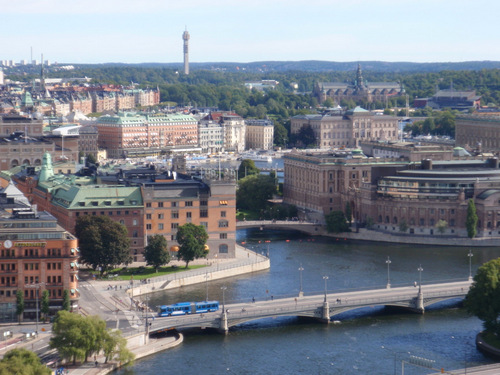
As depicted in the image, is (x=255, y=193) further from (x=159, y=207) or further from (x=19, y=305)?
(x=19, y=305)

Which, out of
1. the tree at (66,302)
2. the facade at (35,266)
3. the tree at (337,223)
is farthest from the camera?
the tree at (337,223)

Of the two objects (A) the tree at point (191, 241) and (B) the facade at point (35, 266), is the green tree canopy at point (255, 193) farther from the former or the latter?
(B) the facade at point (35, 266)

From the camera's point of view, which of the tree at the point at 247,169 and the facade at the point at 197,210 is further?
the tree at the point at 247,169

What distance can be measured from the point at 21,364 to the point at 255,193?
79.9m

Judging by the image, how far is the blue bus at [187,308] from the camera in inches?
3329

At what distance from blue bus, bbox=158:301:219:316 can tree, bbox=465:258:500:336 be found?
17513 mm

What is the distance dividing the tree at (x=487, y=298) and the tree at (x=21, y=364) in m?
28.6

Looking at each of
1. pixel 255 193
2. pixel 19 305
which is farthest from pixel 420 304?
pixel 255 193

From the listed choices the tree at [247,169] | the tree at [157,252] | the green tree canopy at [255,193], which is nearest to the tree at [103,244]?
the tree at [157,252]

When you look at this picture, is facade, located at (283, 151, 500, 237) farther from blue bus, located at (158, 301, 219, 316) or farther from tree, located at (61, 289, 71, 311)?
tree, located at (61, 289, 71, 311)

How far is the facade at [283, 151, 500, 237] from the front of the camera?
406 ft

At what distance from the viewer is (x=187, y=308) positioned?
8506cm

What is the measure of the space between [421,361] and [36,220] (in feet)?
93.8

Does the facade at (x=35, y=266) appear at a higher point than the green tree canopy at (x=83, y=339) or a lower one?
higher
